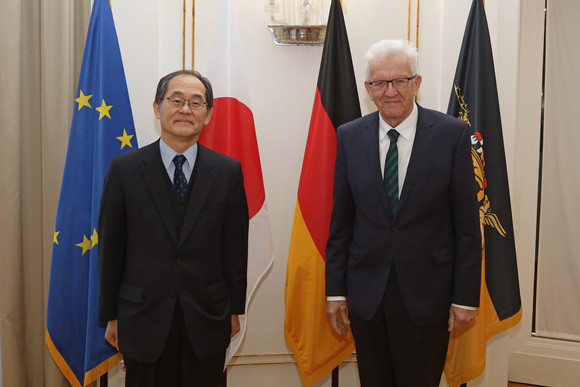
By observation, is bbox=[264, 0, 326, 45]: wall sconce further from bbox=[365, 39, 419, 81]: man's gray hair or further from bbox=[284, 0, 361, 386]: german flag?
bbox=[365, 39, 419, 81]: man's gray hair

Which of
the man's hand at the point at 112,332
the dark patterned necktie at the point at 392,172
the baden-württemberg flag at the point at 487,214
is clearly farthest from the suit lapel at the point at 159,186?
the baden-württemberg flag at the point at 487,214

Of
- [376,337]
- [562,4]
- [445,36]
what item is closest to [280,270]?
[376,337]

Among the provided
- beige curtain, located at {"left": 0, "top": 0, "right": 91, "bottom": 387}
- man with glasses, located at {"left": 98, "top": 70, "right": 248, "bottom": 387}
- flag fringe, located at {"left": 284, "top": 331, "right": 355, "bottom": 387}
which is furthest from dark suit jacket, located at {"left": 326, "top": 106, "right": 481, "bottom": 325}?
beige curtain, located at {"left": 0, "top": 0, "right": 91, "bottom": 387}

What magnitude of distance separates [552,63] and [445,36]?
0.89 meters

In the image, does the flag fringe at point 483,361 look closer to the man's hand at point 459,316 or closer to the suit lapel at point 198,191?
the man's hand at point 459,316

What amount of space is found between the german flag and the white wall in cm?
31

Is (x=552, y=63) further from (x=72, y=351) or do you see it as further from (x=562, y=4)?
(x=72, y=351)

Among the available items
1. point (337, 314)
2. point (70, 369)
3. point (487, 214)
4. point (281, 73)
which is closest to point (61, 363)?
point (70, 369)

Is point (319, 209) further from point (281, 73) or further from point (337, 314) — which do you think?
point (281, 73)

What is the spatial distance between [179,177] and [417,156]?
3.01 ft

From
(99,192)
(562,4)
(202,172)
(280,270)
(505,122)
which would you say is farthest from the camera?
(562,4)

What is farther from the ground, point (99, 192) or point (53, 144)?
point (53, 144)

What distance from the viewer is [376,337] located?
6.46 feet

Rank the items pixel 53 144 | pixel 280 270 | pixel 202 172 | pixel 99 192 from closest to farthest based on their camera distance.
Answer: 1. pixel 202 172
2. pixel 99 192
3. pixel 53 144
4. pixel 280 270
